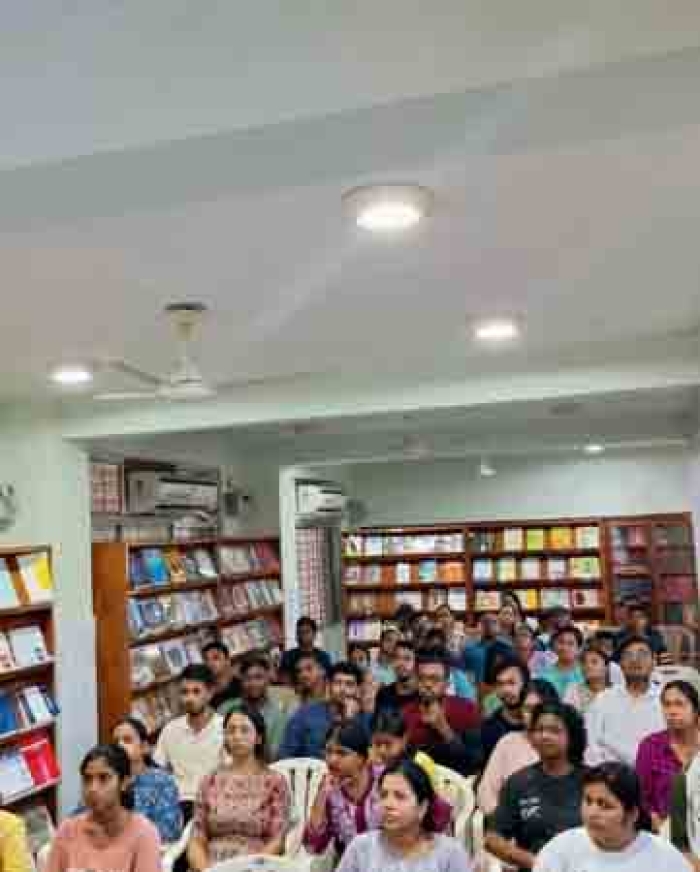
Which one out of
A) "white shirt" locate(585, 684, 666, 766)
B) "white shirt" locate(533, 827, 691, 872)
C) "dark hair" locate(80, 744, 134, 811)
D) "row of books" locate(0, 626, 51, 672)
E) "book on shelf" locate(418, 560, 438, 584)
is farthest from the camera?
"book on shelf" locate(418, 560, 438, 584)

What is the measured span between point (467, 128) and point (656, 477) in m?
9.14

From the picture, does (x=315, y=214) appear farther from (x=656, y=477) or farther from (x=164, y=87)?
(x=656, y=477)

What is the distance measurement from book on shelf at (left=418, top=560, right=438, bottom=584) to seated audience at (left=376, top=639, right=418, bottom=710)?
4.72m

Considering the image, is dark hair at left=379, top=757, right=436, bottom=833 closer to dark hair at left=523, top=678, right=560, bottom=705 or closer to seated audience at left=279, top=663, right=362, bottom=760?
dark hair at left=523, top=678, right=560, bottom=705

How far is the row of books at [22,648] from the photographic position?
4836 mm

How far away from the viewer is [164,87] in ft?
5.48

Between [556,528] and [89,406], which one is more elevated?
[89,406]

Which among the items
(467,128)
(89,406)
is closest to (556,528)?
(89,406)

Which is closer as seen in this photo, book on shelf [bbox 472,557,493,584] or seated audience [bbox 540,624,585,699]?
seated audience [bbox 540,624,585,699]

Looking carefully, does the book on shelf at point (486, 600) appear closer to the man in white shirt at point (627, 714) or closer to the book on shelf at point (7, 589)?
the man in white shirt at point (627, 714)

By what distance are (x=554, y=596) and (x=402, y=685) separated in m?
5.28

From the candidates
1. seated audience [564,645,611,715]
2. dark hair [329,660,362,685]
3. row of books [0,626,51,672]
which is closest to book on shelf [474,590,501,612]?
seated audience [564,645,611,715]

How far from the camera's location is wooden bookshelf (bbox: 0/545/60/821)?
15.9 feet

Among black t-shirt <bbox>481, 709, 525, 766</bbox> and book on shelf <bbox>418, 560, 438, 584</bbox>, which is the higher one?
book on shelf <bbox>418, 560, 438, 584</bbox>
